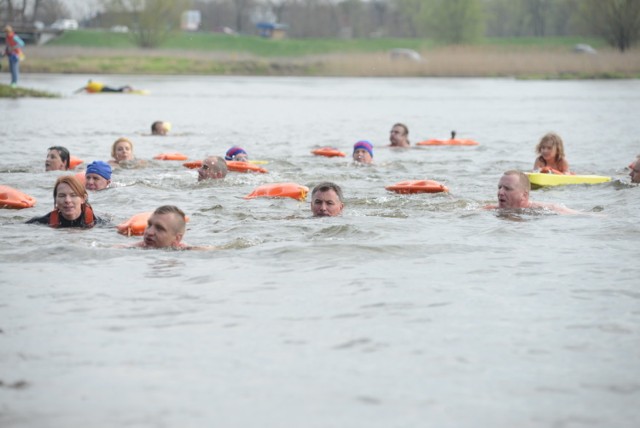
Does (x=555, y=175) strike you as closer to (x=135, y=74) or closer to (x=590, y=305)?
(x=590, y=305)

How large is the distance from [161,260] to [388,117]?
22793mm

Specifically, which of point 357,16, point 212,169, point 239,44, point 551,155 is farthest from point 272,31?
point 212,169

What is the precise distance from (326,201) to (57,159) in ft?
18.1

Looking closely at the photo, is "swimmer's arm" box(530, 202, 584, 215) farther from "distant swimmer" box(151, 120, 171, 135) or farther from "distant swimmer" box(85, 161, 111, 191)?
"distant swimmer" box(151, 120, 171, 135)

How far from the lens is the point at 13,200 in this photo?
1119cm

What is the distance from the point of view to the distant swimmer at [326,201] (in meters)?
10.8

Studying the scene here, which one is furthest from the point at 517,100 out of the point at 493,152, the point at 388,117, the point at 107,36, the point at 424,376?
the point at 107,36

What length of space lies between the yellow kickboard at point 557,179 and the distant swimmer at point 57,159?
6.37 metres

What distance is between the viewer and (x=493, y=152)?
2006cm

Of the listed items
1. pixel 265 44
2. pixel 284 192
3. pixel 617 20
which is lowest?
pixel 284 192

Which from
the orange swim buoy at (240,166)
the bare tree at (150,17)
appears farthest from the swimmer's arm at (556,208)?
the bare tree at (150,17)

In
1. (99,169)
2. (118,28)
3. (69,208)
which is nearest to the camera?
(69,208)

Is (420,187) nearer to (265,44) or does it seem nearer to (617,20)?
(617,20)

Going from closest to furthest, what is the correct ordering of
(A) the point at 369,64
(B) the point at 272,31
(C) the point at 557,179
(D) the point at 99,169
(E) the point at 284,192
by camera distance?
(E) the point at 284,192 < (D) the point at 99,169 < (C) the point at 557,179 < (A) the point at 369,64 < (B) the point at 272,31
